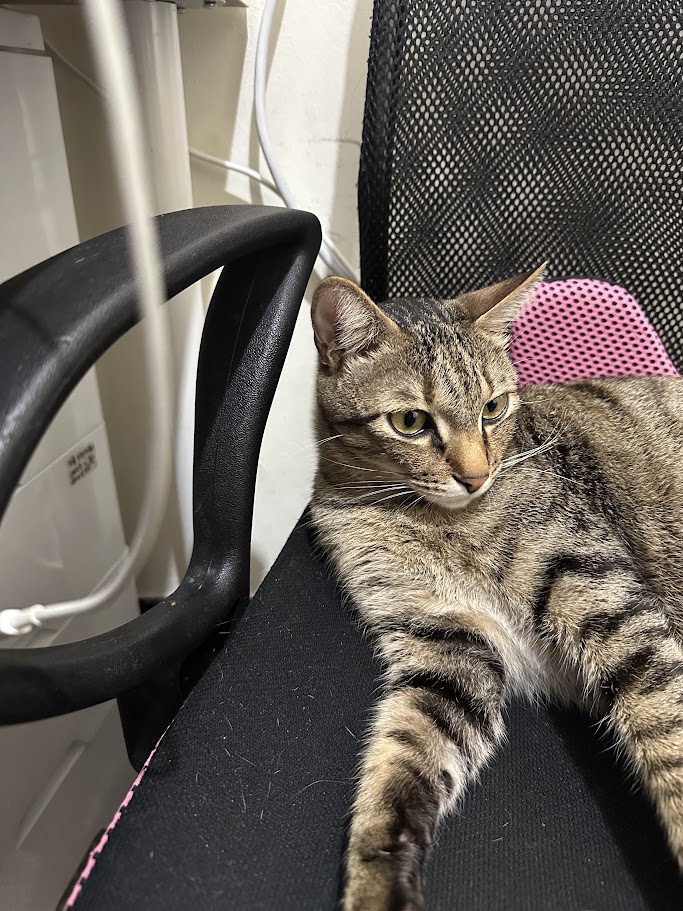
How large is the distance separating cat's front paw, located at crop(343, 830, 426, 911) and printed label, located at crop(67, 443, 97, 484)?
2.12 ft

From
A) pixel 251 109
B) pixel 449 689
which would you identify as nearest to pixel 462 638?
pixel 449 689

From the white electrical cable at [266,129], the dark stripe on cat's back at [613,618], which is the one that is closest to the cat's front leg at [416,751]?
the dark stripe on cat's back at [613,618]

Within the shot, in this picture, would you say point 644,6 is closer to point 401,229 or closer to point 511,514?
point 401,229

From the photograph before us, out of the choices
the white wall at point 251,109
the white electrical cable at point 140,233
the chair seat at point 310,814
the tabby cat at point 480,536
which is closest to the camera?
the white electrical cable at point 140,233

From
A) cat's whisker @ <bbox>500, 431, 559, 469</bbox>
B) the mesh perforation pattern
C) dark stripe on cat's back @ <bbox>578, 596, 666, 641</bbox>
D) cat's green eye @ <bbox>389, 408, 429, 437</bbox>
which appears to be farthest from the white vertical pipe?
dark stripe on cat's back @ <bbox>578, 596, 666, 641</bbox>

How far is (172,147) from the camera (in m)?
0.97

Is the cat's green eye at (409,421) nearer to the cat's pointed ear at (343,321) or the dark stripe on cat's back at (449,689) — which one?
the cat's pointed ear at (343,321)

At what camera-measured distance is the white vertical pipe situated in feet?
2.93

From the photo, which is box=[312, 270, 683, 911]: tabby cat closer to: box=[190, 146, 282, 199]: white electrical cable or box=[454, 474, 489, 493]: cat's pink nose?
box=[454, 474, 489, 493]: cat's pink nose

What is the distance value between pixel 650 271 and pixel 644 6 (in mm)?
340

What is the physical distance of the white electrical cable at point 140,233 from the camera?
1.24ft

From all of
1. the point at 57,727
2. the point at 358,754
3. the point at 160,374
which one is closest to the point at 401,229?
the point at 160,374

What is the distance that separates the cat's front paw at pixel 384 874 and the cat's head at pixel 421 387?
1.23 feet

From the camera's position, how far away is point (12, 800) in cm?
85
